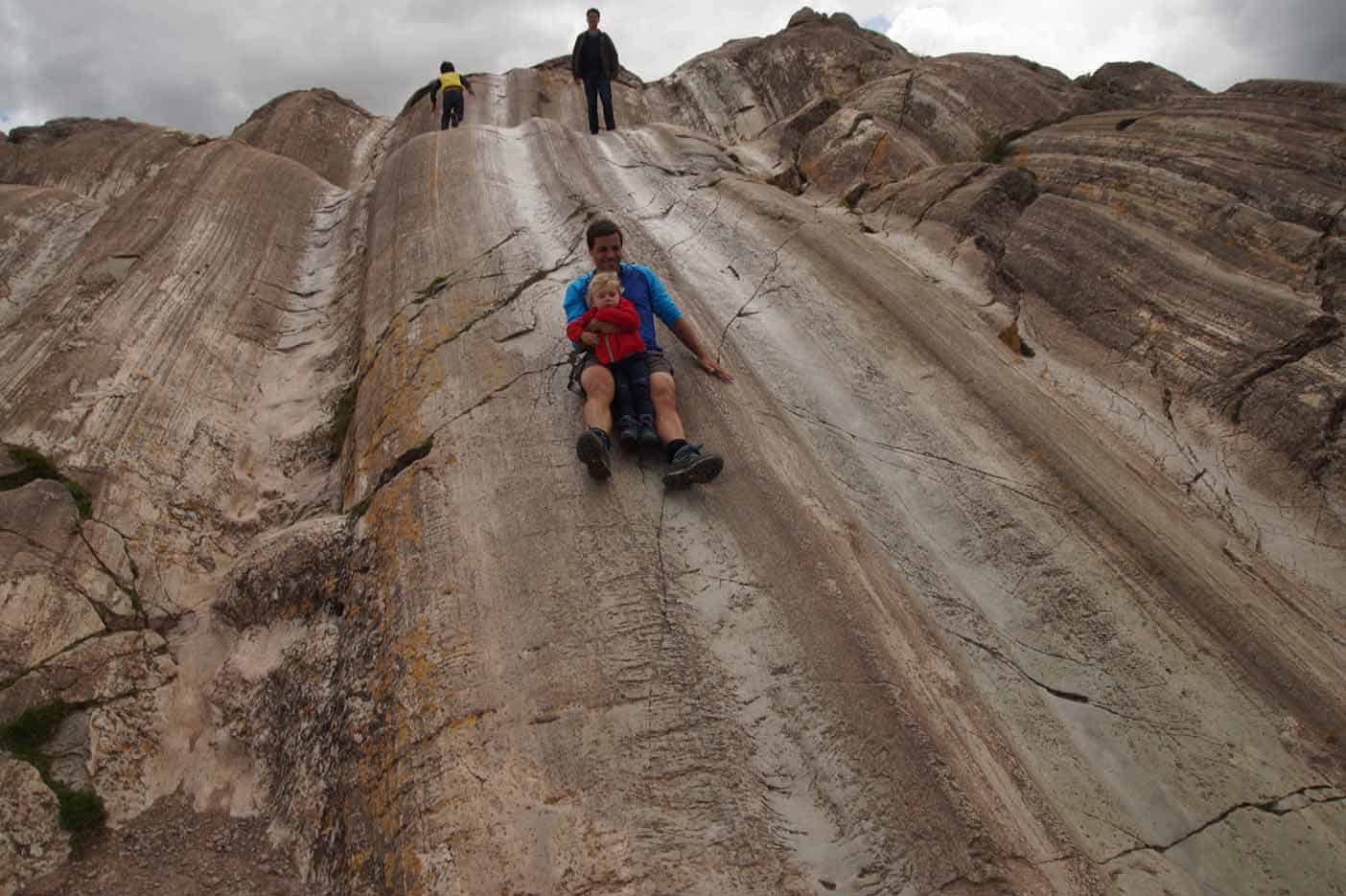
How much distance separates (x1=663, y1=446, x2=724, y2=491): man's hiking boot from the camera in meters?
4.77

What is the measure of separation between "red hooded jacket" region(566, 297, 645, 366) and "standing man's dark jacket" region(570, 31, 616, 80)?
8.63 m

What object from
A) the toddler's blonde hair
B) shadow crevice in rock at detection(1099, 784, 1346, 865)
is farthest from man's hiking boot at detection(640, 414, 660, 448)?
shadow crevice in rock at detection(1099, 784, 1346, 865)

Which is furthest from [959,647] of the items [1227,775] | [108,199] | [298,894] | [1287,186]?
[108,199]

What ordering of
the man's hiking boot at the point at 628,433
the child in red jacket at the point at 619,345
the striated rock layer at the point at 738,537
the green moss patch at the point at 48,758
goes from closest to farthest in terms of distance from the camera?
the striated rock layer at the point at 738,537
the green moss patch at the point at 48,758
the man's hiking boot at the point at 628,433
the child in red jacket at the point at 619,345

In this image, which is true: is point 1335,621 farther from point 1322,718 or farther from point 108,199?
point 108,199

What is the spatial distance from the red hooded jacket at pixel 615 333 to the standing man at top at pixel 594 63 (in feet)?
26.8

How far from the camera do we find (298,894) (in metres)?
3.61

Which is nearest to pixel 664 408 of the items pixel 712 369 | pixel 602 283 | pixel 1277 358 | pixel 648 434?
pixel 648 434

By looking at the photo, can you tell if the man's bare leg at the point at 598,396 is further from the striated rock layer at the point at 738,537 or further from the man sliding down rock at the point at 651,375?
the striated rock layer at the point at 738,537

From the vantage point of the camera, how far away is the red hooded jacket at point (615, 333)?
17.3 feet

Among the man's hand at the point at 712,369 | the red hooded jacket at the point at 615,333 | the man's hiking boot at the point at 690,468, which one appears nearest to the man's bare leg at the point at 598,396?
the red hooded jacket at the point at 615,333

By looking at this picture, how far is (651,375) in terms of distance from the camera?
530 cm

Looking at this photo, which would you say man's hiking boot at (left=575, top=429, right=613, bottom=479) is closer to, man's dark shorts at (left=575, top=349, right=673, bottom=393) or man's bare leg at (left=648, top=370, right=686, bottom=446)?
man's bare leg at (left=648, top=370, right=686, bottom=446)

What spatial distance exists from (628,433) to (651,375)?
54cm
